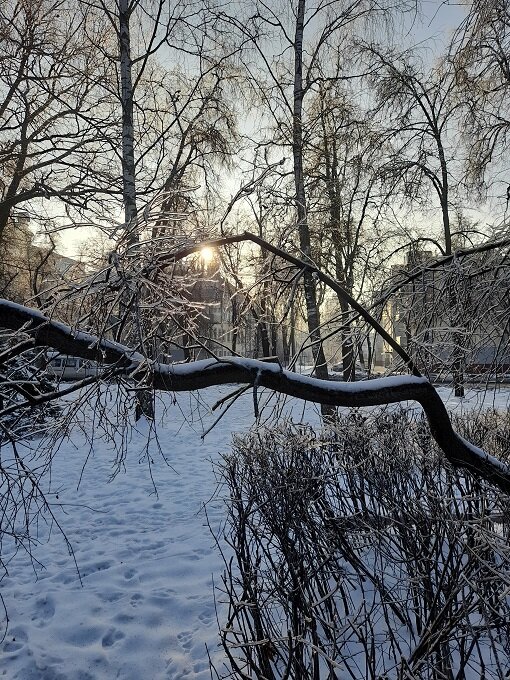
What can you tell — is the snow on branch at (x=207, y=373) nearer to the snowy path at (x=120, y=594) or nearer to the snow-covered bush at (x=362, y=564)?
the snow-covered bush at (x=362, y=564)

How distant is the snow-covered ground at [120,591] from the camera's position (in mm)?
3221

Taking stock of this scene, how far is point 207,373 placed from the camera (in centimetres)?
256

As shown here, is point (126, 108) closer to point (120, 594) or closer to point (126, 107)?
point (126, 107)

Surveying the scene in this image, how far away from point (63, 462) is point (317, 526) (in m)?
6.47

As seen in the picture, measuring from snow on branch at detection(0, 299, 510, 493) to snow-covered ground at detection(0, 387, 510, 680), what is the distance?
109 cm

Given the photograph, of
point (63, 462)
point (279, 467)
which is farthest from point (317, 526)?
point (63, 462)

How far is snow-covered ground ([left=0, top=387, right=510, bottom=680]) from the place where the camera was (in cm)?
322

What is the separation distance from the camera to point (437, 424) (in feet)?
9.98

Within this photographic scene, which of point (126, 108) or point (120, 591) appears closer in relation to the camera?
point (120, 591)

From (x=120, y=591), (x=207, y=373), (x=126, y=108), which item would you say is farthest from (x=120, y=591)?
(x=126, y=108)

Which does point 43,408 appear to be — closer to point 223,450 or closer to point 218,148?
point 223,450

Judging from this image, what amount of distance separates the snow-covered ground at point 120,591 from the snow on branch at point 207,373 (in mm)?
1090

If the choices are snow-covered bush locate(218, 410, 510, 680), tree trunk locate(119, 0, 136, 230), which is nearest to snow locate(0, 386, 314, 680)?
snow-covered bush locate(218, 410, 510, 680)

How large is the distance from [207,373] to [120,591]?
2.63 metres
